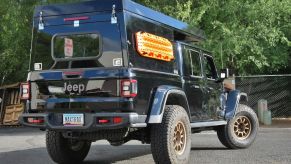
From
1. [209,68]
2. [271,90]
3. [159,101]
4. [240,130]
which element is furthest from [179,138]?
[271,90]

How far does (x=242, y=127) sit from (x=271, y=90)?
38.2 feet

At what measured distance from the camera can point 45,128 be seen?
8.19m

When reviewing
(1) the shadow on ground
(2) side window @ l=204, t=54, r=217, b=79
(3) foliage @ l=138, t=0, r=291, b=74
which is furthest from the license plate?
(3) foliage @ l=138, t=0, r=291, b=74

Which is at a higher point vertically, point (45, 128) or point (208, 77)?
point (208, 77)

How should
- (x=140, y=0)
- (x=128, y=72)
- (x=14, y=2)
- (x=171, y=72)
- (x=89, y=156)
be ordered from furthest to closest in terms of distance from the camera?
(x=14, y=2) < (x=140, y=0) < (x=89, y=156) < (x=171, y=72) < (x=128, y=72)

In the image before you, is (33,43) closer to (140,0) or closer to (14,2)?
(140,0)

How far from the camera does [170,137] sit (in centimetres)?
800

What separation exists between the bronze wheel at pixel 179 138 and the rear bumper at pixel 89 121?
74cm

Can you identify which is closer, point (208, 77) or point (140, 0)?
point (208, 77)

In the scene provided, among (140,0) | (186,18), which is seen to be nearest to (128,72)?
(186,18)

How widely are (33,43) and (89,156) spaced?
2.93m

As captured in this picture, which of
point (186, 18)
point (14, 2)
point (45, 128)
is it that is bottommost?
point (45, 128)

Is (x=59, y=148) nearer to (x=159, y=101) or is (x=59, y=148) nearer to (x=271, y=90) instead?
(x=159, y=101)

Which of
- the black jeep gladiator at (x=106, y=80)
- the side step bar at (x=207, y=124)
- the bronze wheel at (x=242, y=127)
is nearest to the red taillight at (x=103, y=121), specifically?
the black jeep gladiator at (x=106, y=80)
